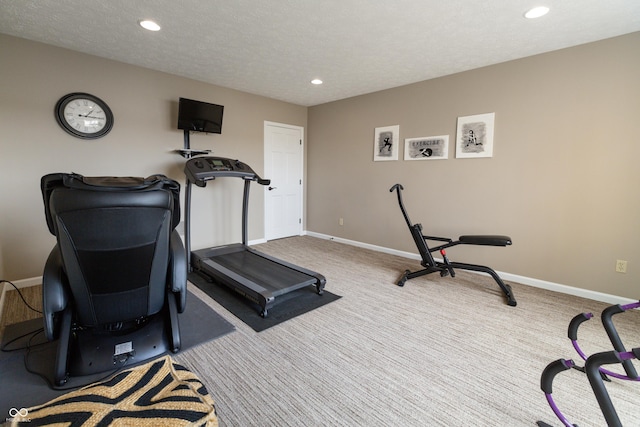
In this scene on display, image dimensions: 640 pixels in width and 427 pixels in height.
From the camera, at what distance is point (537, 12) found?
234 cm

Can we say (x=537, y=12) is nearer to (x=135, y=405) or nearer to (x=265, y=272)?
(x=265, y=272)

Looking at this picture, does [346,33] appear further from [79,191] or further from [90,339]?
[90,339]

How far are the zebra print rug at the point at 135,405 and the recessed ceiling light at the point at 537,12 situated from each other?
3508 mm

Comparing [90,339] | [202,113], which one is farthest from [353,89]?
[90,339]

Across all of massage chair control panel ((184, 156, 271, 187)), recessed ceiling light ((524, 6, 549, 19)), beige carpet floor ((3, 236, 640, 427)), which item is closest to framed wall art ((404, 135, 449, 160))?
recessed ceiling light ((524, 6, 549, 19))

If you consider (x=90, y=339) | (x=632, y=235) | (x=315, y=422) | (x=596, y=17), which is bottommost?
(x=315, y=422)

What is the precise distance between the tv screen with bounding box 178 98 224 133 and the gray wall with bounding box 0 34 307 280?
0.24 m

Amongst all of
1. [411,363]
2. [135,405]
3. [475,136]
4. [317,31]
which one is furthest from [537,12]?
[135,405]

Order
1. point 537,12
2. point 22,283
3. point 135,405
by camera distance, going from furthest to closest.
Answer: point 22,283, point 537,12, point 135,405

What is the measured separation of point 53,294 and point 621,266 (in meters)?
4.74

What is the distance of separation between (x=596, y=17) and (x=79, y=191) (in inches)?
161

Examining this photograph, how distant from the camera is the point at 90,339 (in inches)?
74.5

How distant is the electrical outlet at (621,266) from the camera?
281 centimetres

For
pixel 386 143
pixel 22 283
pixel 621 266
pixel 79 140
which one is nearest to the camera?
pixel 621 266
